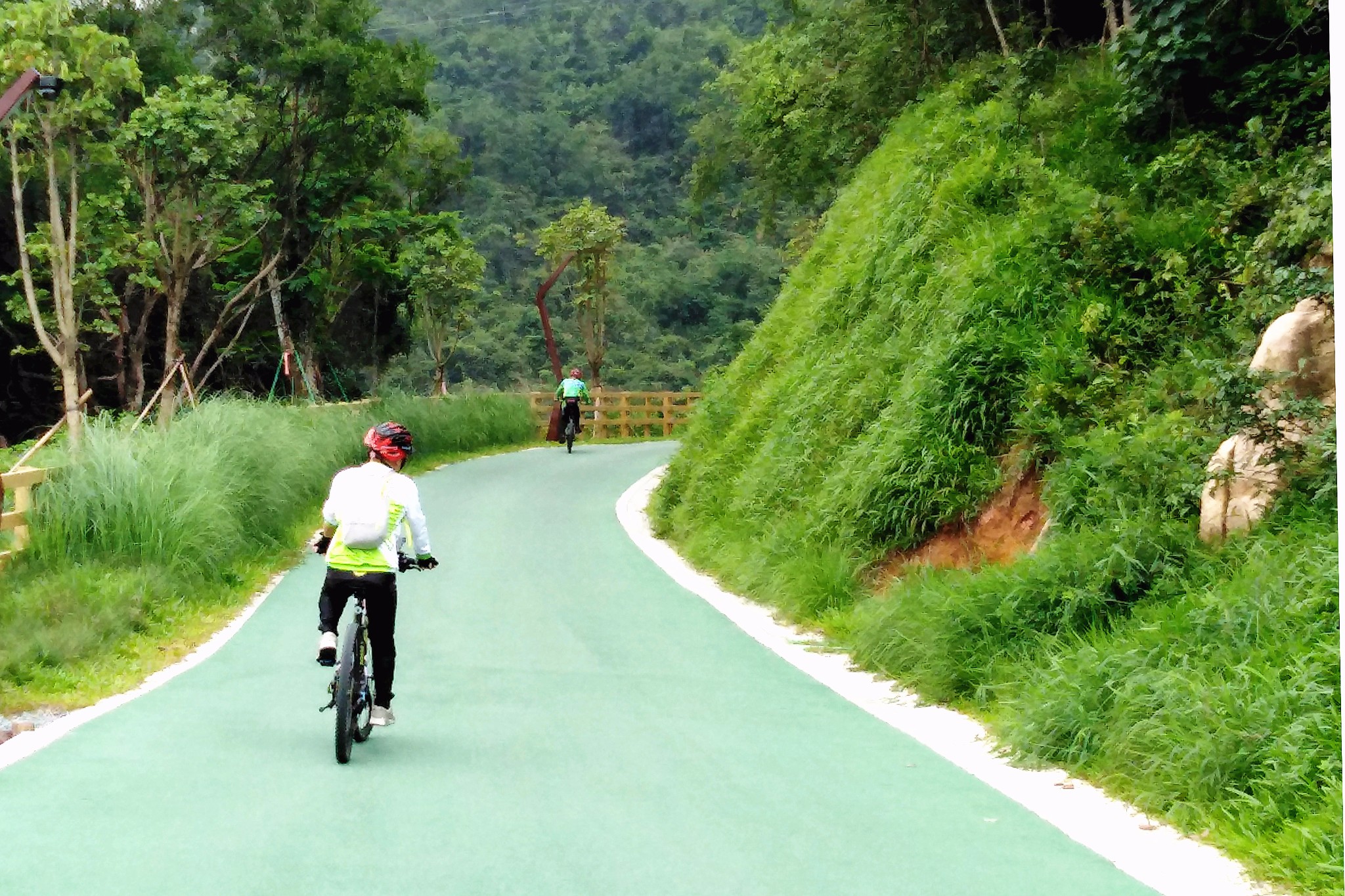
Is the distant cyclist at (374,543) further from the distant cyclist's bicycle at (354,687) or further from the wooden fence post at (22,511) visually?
the wooden fence post at (22,511)

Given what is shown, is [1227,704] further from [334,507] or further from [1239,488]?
[334,507]

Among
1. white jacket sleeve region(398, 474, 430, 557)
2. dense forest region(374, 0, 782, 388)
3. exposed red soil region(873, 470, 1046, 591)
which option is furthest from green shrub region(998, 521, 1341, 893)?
dense forest region(374, 0, 782, 388)

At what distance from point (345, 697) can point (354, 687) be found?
0.68ft

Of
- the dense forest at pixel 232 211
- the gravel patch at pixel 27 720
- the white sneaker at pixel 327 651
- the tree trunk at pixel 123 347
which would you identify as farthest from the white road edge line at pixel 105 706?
the tree trunk at pixel 123 347

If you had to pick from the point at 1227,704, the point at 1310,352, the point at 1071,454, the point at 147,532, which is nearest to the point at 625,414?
the point at 147,532

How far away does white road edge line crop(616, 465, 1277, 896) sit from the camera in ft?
18.5

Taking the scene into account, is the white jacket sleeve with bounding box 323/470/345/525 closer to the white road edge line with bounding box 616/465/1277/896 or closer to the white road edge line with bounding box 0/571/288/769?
the white road edge line with bounding box 0/571/288/769

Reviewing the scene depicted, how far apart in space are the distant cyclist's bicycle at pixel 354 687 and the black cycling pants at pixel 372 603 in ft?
0.16

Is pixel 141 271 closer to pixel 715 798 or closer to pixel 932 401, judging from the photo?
pixel 932 401

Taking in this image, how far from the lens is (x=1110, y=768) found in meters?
6.94

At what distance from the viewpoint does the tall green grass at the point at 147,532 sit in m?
11.2

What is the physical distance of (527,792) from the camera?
23.2ft

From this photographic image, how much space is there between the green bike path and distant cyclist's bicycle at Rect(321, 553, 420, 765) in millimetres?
140

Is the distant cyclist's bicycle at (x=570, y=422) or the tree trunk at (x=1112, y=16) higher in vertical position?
the tree trunk at (x=1112, y=16)
